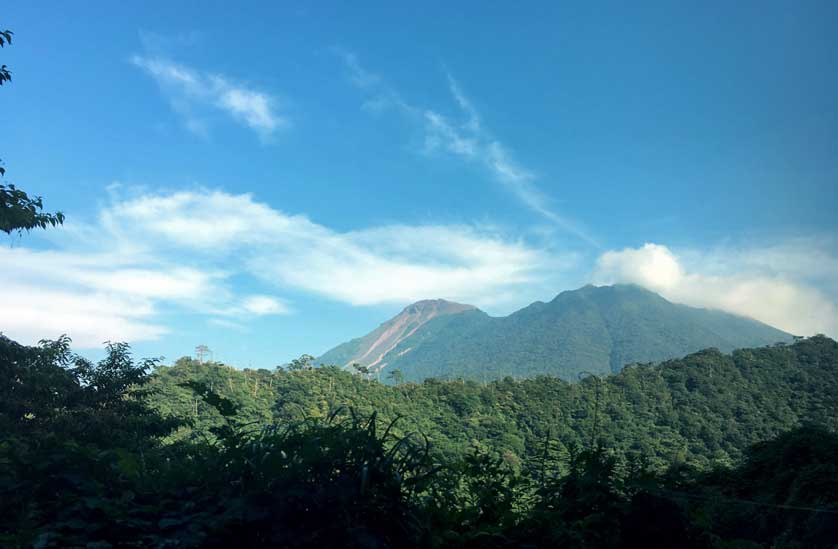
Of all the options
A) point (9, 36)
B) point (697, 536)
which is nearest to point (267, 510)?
point (697, 536)

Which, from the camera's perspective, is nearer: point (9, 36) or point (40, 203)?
point (9, 36)

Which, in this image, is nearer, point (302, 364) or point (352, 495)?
point (352, 495)

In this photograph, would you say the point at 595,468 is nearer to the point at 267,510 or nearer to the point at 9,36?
the point at 267,510

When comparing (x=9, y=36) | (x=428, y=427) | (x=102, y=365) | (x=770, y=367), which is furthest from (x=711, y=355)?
(x=9, y=36)

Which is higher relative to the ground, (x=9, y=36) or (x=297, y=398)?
(x=9, y=36)

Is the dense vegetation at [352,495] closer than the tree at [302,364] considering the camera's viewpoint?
Yes

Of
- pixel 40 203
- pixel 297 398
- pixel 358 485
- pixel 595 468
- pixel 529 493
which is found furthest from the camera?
pixel 297 398

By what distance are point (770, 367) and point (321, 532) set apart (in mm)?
91021

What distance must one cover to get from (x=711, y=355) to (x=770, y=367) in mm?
7514

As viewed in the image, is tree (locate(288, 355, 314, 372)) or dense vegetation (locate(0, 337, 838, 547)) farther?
tree (locate(288, 355, 314, 372))

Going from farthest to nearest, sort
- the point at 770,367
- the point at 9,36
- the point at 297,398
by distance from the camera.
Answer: the point at 770,367 → the point at 297,398 → the point at 9,36

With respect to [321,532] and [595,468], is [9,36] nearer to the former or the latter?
[321,532]

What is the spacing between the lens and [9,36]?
6.41 m

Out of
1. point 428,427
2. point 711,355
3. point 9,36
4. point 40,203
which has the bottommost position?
point 428,427
